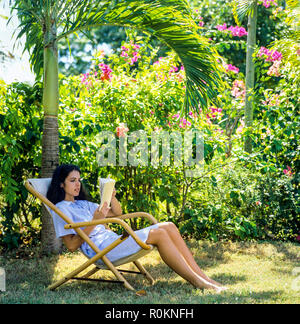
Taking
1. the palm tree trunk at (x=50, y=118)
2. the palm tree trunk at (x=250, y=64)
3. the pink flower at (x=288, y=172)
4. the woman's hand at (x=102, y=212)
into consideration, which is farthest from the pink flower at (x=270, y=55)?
the woman's hand at (x=102, y=212)

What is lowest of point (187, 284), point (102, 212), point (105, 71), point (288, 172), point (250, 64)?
point (187, 284)

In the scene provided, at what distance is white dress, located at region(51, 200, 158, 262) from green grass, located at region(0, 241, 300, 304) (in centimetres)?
32

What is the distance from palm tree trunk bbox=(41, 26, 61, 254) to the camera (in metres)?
4.71

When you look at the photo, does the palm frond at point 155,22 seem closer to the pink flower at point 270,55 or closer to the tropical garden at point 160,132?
the tropical garden at point 160,132

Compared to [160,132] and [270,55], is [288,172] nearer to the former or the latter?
[270,55]

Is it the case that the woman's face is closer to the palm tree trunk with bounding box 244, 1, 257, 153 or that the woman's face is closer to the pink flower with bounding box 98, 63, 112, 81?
the pink flower with bounding box 98, 63, 112, 81

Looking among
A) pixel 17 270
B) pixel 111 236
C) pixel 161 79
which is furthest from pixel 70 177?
pixel 161 79

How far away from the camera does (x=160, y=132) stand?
18.3 ft

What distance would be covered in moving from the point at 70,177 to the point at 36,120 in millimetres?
1504

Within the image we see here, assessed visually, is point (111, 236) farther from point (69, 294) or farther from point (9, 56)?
point (9, 56)

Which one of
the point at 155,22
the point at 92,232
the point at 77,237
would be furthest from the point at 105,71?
the point at 77,237

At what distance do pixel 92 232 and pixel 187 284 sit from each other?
0.94 meters

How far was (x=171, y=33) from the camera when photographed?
4836mm
